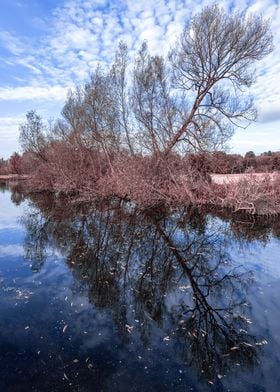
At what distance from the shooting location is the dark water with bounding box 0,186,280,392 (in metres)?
3.94

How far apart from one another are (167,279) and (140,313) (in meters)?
1.75

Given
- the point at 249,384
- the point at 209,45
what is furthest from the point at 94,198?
the point at 249,384

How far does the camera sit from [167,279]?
23.5 ft

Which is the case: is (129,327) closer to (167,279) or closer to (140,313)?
(140,313)

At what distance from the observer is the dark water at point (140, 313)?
394cm

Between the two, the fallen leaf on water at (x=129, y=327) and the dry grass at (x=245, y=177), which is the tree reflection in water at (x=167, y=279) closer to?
the fallen leaf on water at (x=129, y=327)

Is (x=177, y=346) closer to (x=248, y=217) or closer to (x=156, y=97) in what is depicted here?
(x=248, y=217)

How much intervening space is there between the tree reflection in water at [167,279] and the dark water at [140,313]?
0.02 meters

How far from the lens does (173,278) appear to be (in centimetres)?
722

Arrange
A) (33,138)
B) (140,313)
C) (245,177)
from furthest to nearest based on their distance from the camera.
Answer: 1. (33,138)
2. (245,177)
3. (140,313)

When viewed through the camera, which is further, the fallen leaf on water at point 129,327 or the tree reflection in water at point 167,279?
the fallen leaf on water at point 129,327

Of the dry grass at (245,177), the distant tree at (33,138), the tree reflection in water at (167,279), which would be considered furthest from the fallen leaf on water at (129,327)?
the distant tree at (33,138)

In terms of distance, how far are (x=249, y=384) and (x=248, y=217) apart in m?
11.5

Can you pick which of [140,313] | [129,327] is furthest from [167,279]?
[129,327]
